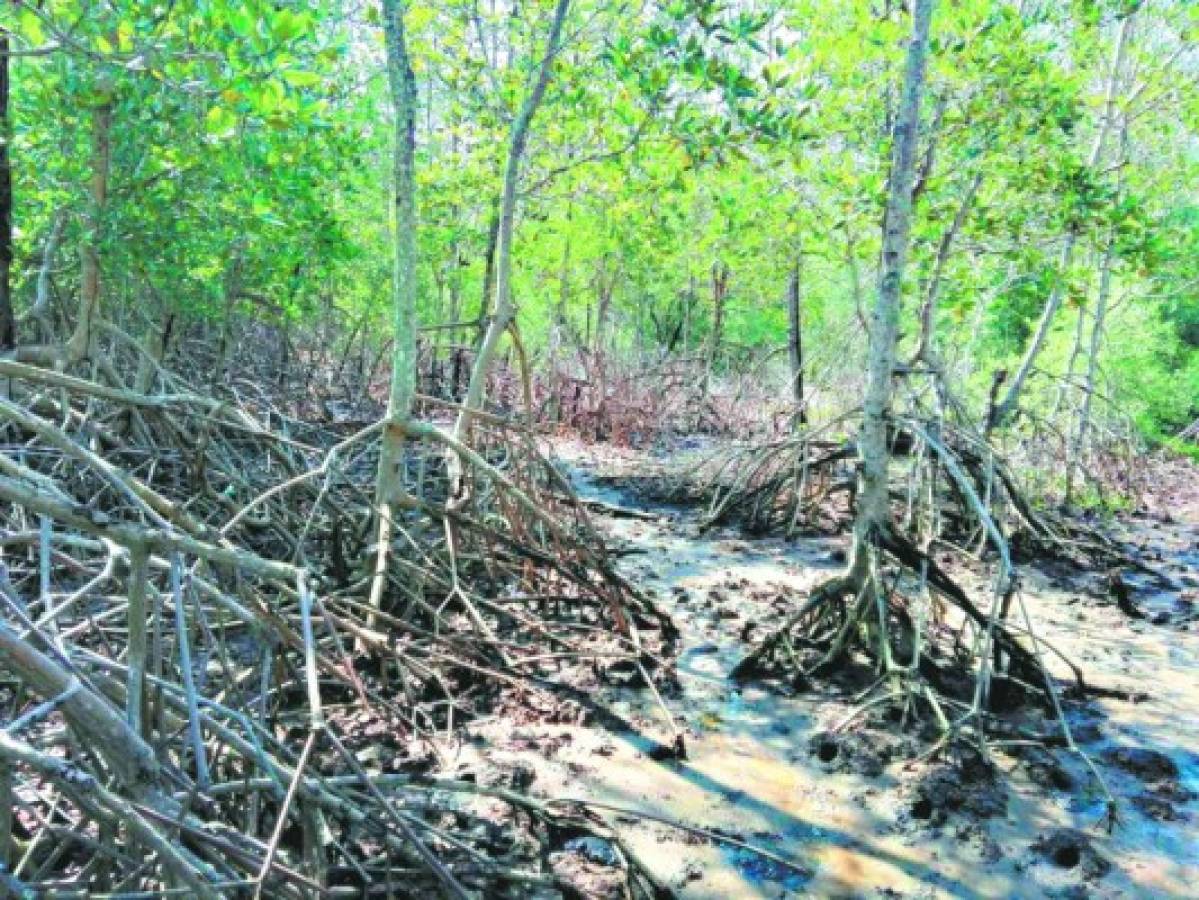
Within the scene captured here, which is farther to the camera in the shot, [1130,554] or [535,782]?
[1130,554]

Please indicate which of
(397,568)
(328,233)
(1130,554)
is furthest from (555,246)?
(397,568)

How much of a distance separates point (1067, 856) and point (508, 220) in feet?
12.4

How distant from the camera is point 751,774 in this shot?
3182mm

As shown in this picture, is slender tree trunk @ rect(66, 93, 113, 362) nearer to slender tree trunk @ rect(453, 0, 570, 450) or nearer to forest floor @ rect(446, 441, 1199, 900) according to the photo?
slender tree trunk @ rect(453, 0, 570, 450)

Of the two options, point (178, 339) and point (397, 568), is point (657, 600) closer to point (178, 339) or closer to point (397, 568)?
point (397, 568)

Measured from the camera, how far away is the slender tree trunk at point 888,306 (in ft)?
11.5

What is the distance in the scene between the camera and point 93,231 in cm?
450

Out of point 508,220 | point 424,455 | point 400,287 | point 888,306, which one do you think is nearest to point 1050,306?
point 888,306

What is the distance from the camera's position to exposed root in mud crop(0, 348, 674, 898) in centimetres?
138

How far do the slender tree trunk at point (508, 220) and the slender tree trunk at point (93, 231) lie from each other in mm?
1836

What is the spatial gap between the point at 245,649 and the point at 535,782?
5.19 feet

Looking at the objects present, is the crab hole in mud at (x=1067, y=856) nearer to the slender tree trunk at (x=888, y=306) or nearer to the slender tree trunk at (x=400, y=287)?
the slender tree trunk at (x=888, y=306)

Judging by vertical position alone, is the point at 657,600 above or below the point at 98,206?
below

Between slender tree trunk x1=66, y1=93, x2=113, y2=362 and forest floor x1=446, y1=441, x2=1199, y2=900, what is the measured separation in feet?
9.18
